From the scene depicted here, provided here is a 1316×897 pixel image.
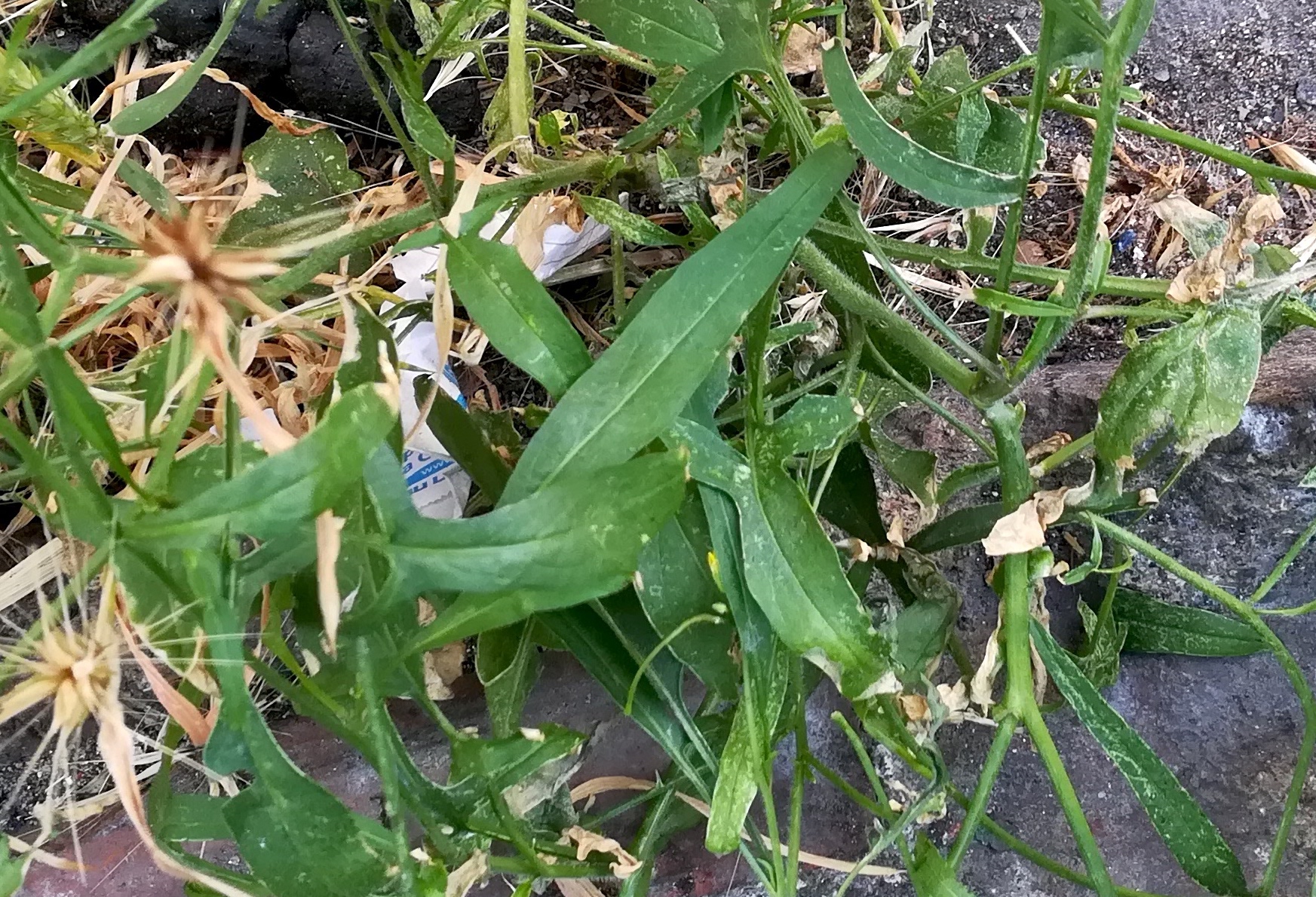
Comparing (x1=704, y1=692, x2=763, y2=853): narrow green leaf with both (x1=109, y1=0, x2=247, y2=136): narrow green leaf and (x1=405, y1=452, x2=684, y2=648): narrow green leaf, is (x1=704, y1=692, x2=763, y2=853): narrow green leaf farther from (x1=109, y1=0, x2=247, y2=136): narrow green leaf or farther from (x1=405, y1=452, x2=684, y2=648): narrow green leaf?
(x1=109, y1=0, x2=247, y2=136): narrow green leaf

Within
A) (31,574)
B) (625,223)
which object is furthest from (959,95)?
(31,574)

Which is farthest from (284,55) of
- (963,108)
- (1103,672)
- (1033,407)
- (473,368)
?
(1103,672)

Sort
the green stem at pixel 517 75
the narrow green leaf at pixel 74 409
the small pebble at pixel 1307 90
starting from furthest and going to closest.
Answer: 1. the small pebble at pixel 1307 90
2. the green stem at pixel 517 75
3. the narrow green leaf at pixel 74 409

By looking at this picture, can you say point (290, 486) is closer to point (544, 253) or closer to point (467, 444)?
point (467, 444)

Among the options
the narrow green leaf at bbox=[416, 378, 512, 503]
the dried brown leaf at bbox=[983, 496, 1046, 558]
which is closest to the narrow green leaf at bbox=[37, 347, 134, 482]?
the narrow green leaf at bbox=[416, 378, 512, 503]

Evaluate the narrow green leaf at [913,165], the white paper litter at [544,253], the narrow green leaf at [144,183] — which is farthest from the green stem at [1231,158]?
the narrow green leaf at [144,183]

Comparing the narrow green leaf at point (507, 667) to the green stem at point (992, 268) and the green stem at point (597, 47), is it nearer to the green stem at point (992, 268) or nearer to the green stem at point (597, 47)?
the green stem at point (992, 268)
